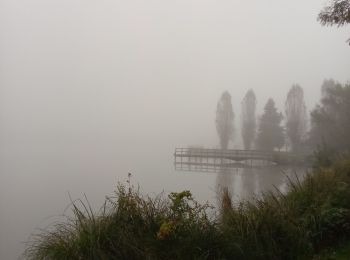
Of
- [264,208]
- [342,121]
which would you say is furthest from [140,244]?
[342,121]

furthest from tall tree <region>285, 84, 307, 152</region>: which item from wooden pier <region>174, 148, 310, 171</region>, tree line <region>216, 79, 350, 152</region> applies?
wooden pier <region>174, 148, 310, 171</region>

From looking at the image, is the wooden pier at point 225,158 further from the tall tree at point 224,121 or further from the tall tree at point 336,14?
the tall tree at point 336,14

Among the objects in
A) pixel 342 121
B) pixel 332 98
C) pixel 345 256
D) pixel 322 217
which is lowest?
pixel 345 256

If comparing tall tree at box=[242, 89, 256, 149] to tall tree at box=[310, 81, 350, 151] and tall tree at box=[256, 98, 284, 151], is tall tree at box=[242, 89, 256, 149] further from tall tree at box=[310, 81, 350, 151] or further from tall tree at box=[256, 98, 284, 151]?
tall tree at box=[310, 81, 350, 151]

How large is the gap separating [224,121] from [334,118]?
1758 cm

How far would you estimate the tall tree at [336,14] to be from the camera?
21.7 ft

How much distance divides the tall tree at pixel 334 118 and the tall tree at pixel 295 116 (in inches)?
261

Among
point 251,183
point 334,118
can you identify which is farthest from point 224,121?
point 251,183

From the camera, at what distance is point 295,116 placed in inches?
1350

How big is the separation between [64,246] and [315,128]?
22581mm

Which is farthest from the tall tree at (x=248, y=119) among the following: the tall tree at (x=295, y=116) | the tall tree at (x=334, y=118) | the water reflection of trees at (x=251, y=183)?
the water reflection of trees at (x=251, y=183)

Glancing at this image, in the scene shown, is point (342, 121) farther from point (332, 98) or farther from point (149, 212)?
point (149, 212)

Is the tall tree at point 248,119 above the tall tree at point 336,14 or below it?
above

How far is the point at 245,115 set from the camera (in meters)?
40.2
